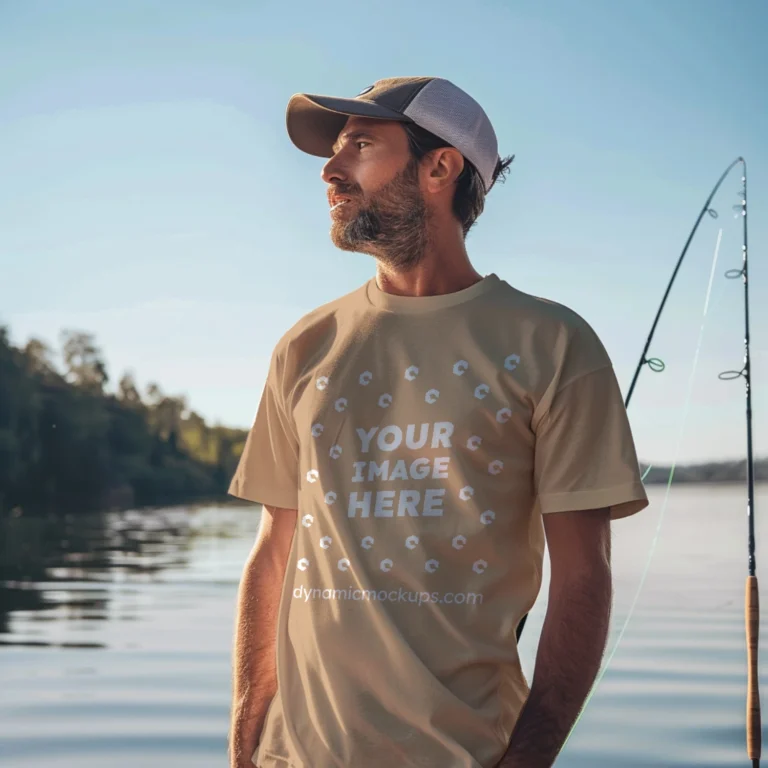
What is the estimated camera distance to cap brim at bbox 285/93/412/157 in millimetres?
2174

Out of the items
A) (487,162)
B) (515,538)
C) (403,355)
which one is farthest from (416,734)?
(487,162)

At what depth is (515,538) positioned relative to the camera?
1941 millimetres

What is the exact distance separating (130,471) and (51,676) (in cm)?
5052

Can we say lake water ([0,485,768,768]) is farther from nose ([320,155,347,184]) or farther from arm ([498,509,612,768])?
nose ([320,155,347,184])

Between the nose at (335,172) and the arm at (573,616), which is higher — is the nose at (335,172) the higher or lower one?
the higher one

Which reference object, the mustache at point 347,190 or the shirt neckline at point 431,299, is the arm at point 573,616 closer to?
the shirt neckline at point 431,299

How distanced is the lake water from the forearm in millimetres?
613

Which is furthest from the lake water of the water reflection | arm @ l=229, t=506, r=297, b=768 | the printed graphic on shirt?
the printed graphic on shirt

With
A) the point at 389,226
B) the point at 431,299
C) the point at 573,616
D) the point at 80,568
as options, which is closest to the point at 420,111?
the point at 389,226

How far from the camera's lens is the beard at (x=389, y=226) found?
7.10ft

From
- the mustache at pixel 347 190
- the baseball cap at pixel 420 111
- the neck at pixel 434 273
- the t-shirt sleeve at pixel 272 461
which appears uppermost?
the baseball cap at pixel 420 111

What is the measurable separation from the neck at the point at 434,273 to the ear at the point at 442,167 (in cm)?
8

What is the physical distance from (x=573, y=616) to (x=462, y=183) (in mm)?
818

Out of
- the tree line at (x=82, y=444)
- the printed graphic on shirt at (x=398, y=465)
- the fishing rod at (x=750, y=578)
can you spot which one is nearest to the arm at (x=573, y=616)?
the printed graphic on shirt at (x=398, y=465)
